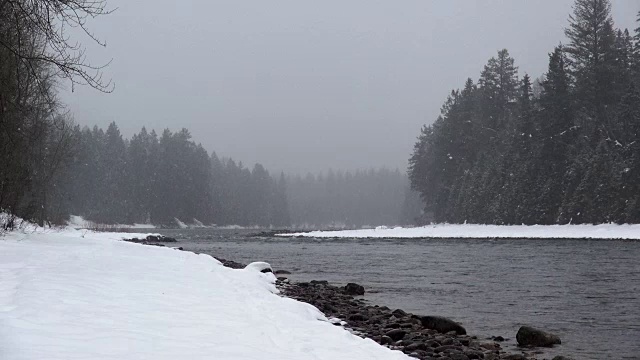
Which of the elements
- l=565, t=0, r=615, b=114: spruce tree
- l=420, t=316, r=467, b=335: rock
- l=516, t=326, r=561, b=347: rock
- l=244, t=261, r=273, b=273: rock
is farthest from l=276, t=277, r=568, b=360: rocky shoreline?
l=565, t=0, r=615, b=114: spruce tree

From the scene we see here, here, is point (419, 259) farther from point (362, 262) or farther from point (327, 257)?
point (327, 257)

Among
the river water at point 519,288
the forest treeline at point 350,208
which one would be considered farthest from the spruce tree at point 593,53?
the forest treeline at point 350,208

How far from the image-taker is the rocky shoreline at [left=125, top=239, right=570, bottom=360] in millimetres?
8484

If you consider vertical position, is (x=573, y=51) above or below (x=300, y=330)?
above

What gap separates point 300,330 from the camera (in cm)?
770

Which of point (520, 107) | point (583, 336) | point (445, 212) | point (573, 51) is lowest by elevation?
point (583, 336)

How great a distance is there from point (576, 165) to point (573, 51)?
689 inches

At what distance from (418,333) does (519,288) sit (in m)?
7.33

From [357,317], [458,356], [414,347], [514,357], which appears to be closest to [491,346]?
[514,357]

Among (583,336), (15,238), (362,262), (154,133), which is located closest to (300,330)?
(583,336)

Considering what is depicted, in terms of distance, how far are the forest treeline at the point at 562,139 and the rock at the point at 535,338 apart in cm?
3343

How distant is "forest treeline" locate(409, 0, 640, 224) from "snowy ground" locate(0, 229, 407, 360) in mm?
36973

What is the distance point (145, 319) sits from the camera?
6859 mm

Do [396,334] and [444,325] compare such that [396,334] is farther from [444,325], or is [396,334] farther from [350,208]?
[350,208]
